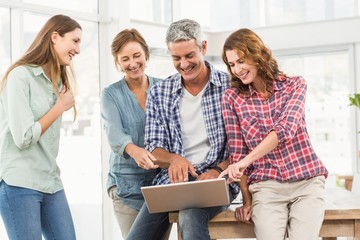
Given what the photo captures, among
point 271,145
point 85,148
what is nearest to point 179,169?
point 271,145

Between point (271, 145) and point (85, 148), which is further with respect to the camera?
point (85, 148)

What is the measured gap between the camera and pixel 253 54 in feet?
8.92

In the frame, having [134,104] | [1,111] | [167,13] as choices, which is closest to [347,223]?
[134,104]

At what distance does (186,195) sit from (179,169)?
17 centimetres

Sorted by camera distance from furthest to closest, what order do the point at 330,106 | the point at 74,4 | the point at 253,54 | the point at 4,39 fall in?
the point at 330,106
the point at 74,4
the point at 4,39
the point at 253,54

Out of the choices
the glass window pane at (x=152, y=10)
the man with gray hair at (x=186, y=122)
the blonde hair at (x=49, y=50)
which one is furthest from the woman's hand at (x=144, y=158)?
the glass window pane at (x=152, y=10)

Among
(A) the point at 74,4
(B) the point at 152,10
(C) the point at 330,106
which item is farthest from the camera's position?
(C) the point at 330,106

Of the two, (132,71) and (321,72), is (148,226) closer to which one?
(132,71)

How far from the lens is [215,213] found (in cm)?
278

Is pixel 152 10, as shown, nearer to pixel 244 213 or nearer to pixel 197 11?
pixel 197 11

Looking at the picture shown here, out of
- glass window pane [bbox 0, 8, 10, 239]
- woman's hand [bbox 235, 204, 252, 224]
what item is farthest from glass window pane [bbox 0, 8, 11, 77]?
woman's hand [bbox 235, 204, 252, 224]

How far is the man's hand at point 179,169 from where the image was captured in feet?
8.92

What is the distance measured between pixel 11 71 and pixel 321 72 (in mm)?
4286

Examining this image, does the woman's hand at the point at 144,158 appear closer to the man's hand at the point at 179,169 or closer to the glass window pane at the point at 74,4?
the man's hand at the point at 179,169
